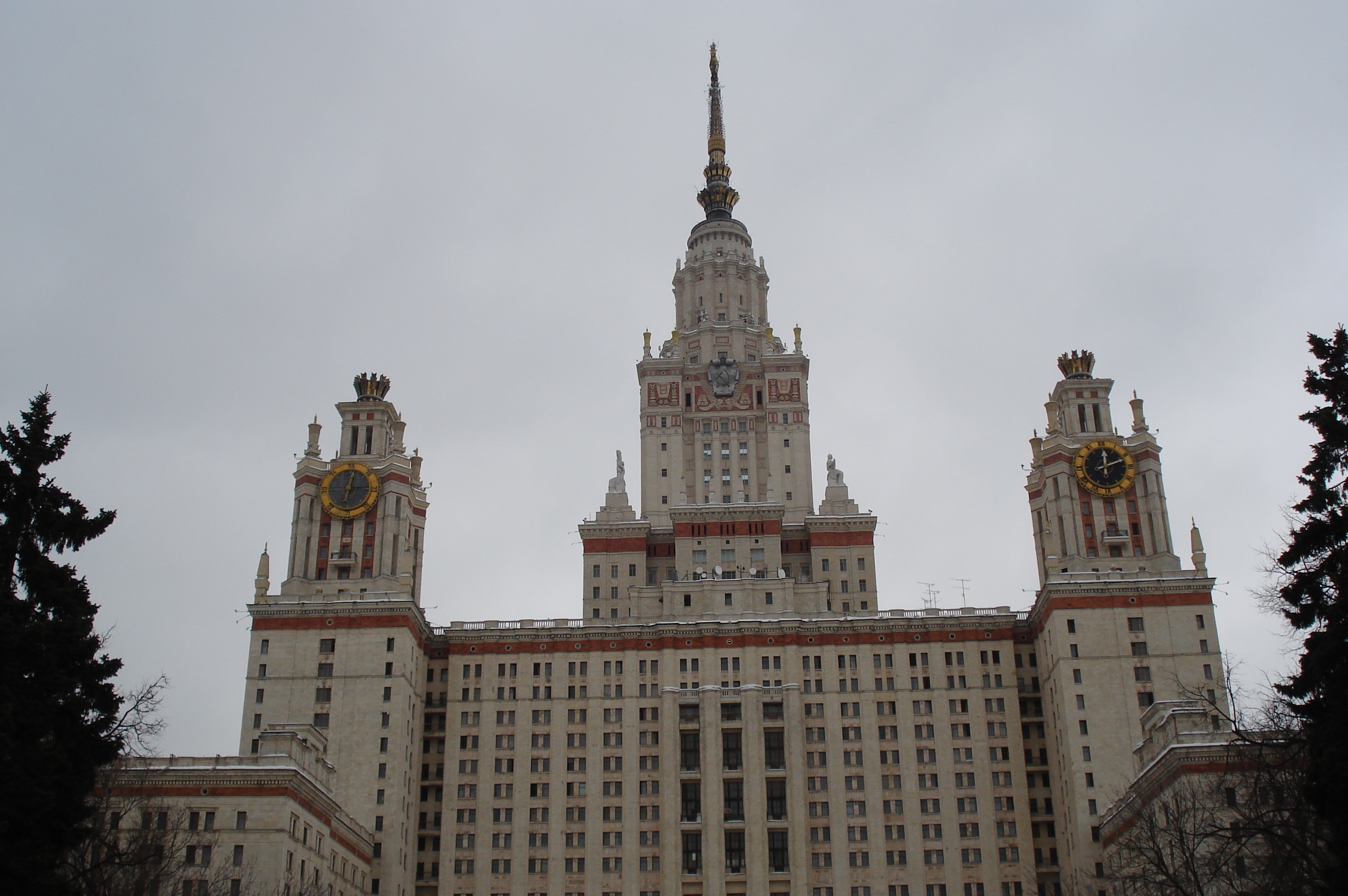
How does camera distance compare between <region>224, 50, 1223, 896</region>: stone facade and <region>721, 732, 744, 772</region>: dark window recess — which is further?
<region>721, 732, 744, 772</region>: dark window recess

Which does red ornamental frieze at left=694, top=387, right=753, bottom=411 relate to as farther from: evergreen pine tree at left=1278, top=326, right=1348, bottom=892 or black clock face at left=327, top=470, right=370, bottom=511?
evergreen pine tree at left=1278, top=326, right=1348, bottom=892

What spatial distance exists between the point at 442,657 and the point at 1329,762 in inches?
3570

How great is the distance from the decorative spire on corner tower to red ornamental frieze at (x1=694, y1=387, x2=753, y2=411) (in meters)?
28.6

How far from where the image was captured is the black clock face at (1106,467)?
395 ft

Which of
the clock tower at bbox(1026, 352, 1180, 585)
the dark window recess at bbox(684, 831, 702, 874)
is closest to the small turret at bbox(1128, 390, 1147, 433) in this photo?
the clock tower at bbox(1026, 352, 1180, 585)

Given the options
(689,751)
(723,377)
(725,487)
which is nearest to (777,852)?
(689,751)

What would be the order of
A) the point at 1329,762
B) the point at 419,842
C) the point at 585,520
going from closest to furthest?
the point at 1329,762
the point at 419,842
the point at 585,520

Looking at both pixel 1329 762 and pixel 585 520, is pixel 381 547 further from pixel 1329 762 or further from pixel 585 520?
pixel 1329 762

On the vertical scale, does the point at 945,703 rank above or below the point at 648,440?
below

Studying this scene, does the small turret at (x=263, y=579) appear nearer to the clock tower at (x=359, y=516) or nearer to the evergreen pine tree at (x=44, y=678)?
the clock tower at (x=359, y=516)

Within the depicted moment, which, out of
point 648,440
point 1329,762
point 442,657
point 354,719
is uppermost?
point 648,440

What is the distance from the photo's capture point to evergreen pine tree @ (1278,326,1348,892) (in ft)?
145

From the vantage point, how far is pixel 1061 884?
355ft

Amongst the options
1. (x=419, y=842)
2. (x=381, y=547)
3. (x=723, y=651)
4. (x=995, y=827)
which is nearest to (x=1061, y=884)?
(x=995, y=827)
